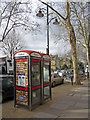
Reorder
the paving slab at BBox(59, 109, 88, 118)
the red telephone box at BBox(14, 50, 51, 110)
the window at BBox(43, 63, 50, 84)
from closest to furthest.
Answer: the paving slab at BBox(59, 109, 88, 118)
the red telephone box at BBox(14, 50, 51, 110)
the window at BBox(43, 63, 50, 84)

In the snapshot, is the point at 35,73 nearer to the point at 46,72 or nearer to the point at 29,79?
the point at 29,79

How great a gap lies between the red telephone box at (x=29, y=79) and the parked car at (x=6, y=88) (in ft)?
4.53

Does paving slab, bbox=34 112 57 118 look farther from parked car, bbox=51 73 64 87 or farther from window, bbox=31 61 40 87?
parked car, bbox=51 73 64 87

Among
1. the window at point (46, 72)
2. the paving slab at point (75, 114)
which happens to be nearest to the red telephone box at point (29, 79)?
the window at point (46, 72)

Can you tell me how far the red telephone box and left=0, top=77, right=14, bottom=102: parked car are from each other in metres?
1.38

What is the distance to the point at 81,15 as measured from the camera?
822 inches

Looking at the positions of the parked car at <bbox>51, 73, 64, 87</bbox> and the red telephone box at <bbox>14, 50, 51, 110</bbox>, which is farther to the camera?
the parked car at <bbox>51, 73, 64, 87</bbox>

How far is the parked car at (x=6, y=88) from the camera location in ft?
22.9

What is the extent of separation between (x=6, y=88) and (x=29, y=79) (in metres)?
2.46

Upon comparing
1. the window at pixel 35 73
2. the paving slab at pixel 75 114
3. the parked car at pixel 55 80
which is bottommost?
the paving slab at pixel 75 114

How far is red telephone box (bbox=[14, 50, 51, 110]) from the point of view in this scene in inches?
216

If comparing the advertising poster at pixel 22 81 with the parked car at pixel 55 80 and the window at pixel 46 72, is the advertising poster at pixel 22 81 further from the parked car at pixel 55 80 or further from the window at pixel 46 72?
the parked car at pixel 55 80

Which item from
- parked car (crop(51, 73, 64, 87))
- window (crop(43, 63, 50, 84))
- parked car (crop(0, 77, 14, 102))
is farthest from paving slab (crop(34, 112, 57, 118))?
parked car (crop(51, 73, 64, 87))

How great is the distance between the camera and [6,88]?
723cm
